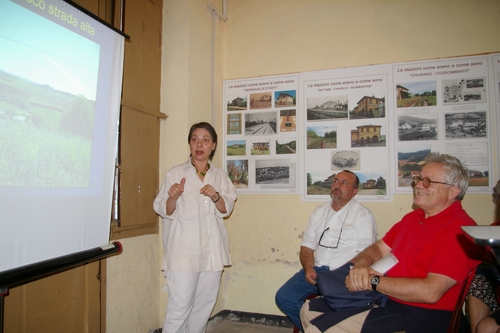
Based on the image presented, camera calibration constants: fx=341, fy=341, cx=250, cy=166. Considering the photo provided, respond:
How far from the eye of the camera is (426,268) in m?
1.72

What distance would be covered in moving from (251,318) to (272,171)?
54.9 inches

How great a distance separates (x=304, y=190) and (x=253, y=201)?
1.66 feet

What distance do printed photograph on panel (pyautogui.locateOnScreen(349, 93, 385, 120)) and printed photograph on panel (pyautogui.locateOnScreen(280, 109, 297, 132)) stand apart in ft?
1.68

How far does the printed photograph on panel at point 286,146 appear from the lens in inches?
126

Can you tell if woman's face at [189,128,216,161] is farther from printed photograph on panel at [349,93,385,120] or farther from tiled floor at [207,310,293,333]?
tiled floor at [207,310,293,333]

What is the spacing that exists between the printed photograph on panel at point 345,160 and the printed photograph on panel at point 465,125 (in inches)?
29.2

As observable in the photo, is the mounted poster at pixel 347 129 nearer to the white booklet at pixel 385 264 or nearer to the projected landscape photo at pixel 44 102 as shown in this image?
the white booklet at pixel 385 264

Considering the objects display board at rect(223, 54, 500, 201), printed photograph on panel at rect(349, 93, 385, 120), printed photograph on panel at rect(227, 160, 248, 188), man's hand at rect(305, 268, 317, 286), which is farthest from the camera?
printed photograph on panel at rect(227, 160, 248, 188)

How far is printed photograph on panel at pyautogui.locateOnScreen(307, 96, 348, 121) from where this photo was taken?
10.2ft

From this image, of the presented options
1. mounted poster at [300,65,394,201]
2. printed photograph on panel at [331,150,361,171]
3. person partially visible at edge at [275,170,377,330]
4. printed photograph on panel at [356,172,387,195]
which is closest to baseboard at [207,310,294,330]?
person partially visible at edge at [275,170,377,330]

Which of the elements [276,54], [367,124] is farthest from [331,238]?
[276,54]

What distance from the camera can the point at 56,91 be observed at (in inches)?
69.4

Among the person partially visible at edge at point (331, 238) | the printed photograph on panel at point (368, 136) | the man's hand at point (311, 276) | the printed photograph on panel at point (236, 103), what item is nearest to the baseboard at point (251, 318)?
the person partially visible at edge at point (331, 238)

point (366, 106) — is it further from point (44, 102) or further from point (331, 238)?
point (44, 102)
